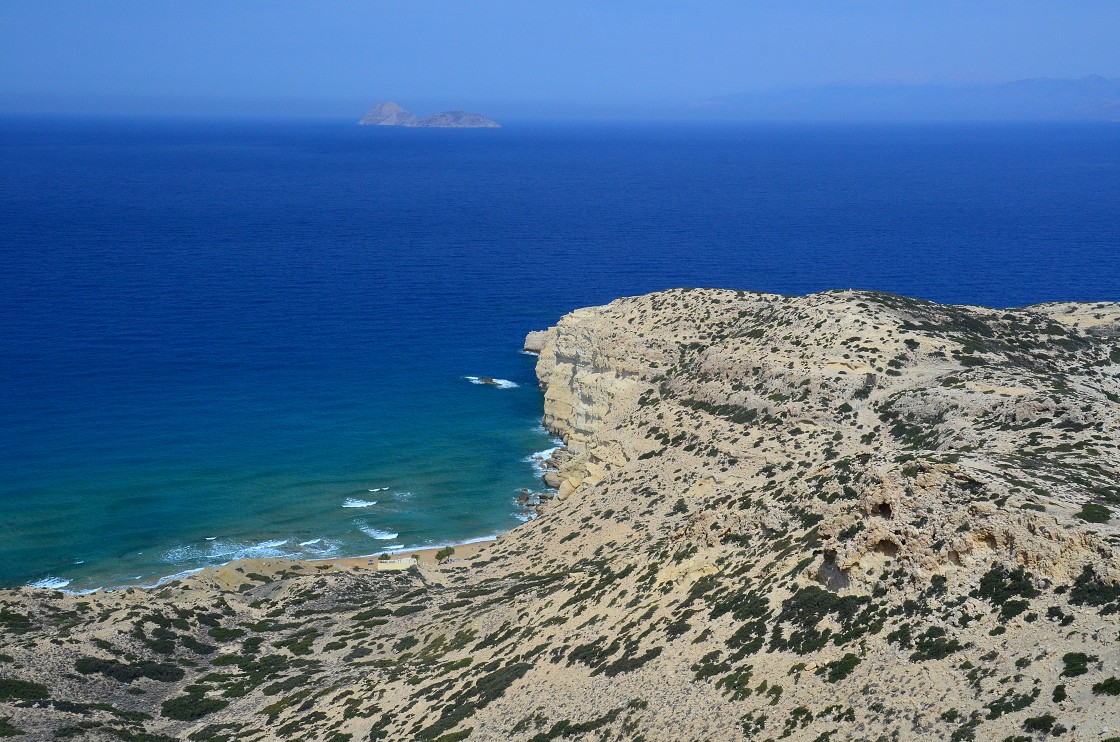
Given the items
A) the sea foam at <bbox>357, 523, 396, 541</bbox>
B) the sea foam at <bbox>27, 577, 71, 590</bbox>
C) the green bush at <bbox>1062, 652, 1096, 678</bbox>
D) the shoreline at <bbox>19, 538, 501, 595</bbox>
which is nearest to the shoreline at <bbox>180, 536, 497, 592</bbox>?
the shoreline at <bbox>19, 538, 501, 595</bbox>

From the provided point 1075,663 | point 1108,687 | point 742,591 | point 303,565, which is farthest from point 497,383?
point 1108,687

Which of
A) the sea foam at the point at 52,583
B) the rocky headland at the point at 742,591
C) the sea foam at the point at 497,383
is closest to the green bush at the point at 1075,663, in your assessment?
the rocky headland at the point at 742,591

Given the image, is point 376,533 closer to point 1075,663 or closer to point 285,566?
point 285,566

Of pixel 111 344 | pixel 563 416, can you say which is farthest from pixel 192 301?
pixel 563 416

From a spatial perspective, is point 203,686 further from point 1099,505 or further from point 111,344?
point 111,344

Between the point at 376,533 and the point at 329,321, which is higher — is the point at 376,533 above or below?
below

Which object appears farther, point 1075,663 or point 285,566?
point 285,566

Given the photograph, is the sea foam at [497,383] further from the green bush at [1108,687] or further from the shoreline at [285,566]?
the green bush at [1108,687]
